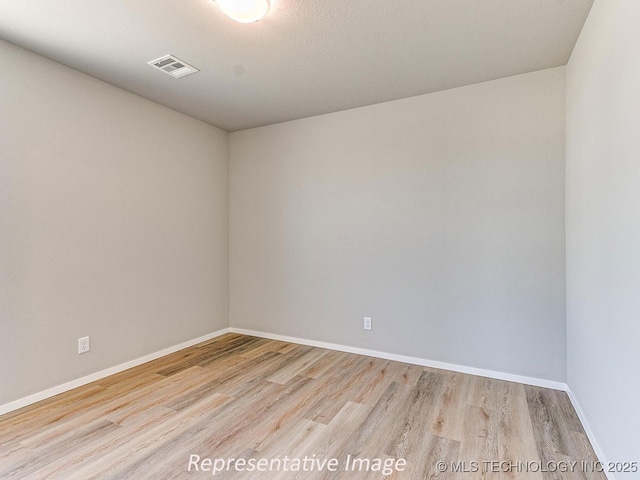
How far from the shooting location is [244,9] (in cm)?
176

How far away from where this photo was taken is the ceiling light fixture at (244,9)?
173cm

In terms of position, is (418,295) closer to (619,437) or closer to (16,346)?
(619,437)

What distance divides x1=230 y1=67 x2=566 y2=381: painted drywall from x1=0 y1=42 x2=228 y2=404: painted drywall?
77 cm

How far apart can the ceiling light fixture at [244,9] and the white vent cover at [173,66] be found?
0.79 meters

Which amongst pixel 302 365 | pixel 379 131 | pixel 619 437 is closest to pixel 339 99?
pixel 379 131

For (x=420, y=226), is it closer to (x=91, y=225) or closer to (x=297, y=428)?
(x=297, y=428)

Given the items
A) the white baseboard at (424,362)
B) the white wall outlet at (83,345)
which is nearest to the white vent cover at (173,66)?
the white wall outlet at (83,345)

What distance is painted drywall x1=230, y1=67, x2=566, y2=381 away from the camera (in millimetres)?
2604

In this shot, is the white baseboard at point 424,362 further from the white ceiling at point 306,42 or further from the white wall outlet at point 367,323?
the white ceiling at point 306,42

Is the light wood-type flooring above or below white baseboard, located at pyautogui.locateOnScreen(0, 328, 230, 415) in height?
below

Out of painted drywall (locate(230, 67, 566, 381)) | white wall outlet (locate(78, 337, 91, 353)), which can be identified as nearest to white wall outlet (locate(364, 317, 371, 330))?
painted drywall (locate(230, 67, 566, 381))

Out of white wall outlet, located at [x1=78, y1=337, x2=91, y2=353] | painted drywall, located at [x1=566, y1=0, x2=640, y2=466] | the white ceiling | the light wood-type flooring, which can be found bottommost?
the light wood-type flooring

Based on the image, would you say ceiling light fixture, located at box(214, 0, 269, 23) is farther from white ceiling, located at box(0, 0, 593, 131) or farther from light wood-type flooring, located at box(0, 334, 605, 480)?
light wood-type flooring, located at box(0, 334, 605, 480)

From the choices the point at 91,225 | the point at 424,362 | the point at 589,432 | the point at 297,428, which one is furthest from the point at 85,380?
the point at 589,432
